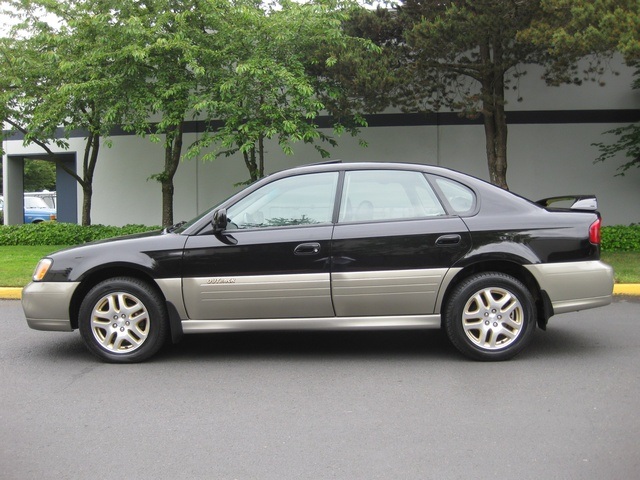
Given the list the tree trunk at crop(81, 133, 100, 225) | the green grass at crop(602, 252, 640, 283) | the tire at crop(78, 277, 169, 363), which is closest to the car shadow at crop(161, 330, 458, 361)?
the tire at crop(78, 277, 169, 363)

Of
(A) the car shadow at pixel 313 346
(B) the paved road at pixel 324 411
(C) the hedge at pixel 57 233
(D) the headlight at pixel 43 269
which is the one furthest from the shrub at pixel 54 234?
(D) the headlight at pixel 43 269

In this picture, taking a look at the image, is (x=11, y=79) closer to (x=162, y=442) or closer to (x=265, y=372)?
(x=265, y=372)

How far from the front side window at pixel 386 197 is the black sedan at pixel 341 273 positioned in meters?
0.01

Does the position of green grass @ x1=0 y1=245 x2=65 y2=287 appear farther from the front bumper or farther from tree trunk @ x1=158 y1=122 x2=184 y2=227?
the front bumper

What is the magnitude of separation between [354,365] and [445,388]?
0.94 metres

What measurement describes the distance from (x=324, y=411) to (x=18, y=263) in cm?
991

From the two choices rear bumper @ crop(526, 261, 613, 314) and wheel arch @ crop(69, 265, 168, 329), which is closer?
rear bumper @ crop(526, 261, 613, 314)

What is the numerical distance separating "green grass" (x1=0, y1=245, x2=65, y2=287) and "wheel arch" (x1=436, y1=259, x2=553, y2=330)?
6.92m

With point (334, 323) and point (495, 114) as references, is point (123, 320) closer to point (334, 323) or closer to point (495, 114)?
point (334, 323)

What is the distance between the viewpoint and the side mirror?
5.50 metres

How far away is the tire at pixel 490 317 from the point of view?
548 centimetres

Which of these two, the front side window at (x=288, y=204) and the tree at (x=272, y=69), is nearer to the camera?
the front side window at (x=288, y=204)

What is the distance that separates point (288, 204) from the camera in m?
5.73

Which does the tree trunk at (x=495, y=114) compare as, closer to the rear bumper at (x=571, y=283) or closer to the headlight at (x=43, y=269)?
the rear bumper at (x=571, y=283)
